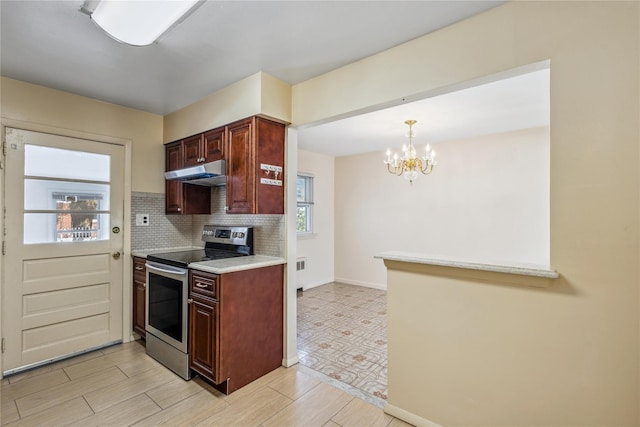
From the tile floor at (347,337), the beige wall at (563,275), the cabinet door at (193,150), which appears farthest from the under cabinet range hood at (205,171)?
the tile floor at (347,337)

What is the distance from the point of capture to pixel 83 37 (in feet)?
6.10

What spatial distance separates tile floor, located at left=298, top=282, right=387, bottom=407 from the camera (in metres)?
2.42

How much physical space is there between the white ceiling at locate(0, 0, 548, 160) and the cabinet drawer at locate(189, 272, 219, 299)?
157 cm

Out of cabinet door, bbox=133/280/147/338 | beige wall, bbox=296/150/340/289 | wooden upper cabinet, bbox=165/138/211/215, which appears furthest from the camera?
beige wall, bbox=296/150/340/289

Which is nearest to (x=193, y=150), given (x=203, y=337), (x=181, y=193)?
(x=181, y=193)

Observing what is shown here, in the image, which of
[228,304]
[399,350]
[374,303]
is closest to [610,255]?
[399,350]

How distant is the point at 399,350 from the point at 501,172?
3.34 metres

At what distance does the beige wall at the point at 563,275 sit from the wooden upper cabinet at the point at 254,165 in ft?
3.96

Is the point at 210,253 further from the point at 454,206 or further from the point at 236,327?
the point at 454,206

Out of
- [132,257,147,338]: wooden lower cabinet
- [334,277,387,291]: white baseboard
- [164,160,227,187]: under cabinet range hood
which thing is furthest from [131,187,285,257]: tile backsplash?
[334,277,387,291]: white baseboard

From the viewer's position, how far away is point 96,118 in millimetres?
2883

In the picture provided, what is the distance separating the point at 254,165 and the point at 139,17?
3.73 ft

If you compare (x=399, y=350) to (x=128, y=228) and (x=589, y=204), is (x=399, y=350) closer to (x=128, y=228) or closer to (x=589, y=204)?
(x=589, y=204)

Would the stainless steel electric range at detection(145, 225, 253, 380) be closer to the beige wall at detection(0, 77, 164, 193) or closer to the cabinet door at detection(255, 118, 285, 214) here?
the cabinet door at detection(255, 118, 285, 214)
